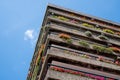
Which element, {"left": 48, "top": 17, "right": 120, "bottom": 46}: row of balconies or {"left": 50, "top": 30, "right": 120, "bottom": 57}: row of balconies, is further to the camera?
{"left": 48, "top": 17, "right": 120, "bottom": 46}: row of balconies

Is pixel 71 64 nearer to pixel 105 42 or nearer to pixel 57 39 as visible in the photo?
pixel 57 39

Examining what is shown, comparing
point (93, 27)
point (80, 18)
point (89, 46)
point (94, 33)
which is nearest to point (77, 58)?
point (89, 46)

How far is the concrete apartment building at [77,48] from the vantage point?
97.8 feet

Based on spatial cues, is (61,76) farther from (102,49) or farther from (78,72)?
(102,49)

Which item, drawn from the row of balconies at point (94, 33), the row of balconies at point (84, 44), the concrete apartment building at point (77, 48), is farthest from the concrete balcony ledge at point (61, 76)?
the row of balconies at point (94, 33)

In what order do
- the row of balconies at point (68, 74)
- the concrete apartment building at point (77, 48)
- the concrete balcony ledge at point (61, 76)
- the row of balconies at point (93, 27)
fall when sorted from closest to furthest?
the concrete balcony ledge at point (61, 76), the row of balconies at point (68, 74), the concrete apartment building at point (77, 48), the row of balconies at point (93, 27)

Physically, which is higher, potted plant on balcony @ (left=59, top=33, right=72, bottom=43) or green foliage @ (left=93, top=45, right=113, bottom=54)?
potted plant on balcony @ (left=59, top=33, right=72, bottom=43)

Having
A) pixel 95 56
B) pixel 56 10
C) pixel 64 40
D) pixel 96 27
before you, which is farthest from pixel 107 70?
pixel 56 10

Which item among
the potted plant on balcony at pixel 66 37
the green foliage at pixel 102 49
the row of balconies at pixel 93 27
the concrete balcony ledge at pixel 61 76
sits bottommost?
the concrete balcony ledge at pixel 61 76

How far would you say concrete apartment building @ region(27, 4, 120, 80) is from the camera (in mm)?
29797

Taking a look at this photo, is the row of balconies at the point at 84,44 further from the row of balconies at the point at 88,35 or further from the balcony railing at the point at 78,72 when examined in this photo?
the balcony railing at the point at 78,72

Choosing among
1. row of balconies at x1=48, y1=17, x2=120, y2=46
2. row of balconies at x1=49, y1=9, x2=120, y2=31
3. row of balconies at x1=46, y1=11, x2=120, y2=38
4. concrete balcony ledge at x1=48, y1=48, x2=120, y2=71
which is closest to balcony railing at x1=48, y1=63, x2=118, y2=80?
concrete balcony ledge at x1=48, y1=48, x2=120, y2=71

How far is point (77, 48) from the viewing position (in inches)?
1481

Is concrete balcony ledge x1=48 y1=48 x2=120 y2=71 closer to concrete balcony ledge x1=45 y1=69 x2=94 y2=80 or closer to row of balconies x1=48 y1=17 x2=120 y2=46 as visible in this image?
concrete balcony ledge x1=45 y1=69 x2=94 y2=80
